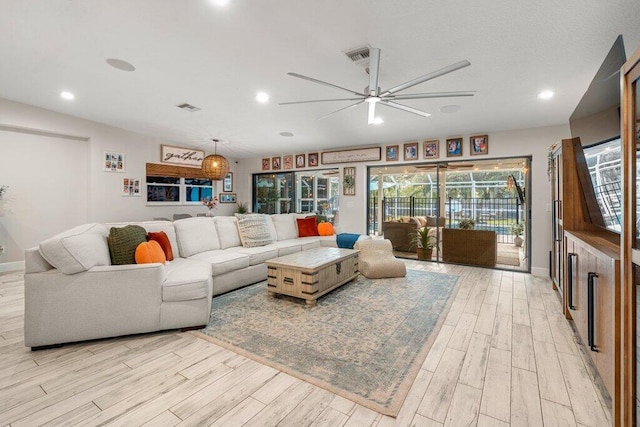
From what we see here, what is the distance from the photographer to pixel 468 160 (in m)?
5.32

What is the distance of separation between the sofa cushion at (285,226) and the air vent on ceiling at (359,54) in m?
3.50

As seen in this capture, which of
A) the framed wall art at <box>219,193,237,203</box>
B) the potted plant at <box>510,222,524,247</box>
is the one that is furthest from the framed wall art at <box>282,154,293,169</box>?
the potted plant at <box>510,222,524,247</box>

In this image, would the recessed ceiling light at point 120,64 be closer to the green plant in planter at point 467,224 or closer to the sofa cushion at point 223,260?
the sofa cushion at point 223,260

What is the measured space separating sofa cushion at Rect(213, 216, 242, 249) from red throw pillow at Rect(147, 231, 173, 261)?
3.00 feet

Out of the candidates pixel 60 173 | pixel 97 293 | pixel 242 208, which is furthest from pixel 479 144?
pixel 60 173

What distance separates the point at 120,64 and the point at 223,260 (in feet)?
8.07

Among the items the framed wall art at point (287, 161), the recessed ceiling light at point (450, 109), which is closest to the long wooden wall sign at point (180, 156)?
the framed wall art at point (287, 161)

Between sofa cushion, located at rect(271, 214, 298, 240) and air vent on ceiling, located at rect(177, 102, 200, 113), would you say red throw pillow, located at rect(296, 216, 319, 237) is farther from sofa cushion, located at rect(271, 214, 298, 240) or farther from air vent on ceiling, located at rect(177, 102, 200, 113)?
air vent on ceiling, located at rect(177, 102, 200, 113)

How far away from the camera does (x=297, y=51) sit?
8.46ft

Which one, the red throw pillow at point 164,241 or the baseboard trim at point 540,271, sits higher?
the red throw pillow at point 164,241

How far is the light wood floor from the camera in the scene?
1532mm

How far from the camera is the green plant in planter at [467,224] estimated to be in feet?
17.6

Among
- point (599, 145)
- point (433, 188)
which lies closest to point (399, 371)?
point (599, 145)

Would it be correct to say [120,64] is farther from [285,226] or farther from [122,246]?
[285,226]
